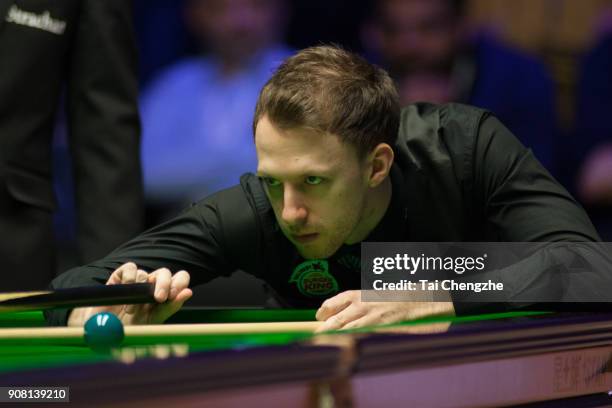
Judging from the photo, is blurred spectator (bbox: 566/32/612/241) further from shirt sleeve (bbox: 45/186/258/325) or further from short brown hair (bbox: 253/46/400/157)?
shirt sleeve (bbox: 45/186/258/325)

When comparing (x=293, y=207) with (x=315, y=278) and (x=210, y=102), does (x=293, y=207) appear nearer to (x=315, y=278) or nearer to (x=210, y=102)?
(x=315, y=278)

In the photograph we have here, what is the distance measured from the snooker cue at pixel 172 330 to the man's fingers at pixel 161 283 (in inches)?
6.6

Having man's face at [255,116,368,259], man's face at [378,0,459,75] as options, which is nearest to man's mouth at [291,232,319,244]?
man's face at [255,116,368,259]

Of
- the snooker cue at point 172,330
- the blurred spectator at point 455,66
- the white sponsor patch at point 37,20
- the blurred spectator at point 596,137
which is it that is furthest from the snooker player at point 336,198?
the blurred spectator at point 596,137

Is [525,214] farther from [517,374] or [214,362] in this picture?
[214,362]

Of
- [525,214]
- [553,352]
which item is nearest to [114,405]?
[553,352]

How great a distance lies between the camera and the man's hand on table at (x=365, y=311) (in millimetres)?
1878

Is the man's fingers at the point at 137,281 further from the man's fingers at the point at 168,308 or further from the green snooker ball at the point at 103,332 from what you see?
the green snooker ball at the point at 103,332

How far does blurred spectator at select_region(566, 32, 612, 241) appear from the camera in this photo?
15.3ft

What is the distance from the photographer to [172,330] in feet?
6.14

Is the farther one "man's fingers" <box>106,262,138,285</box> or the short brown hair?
the short brown hair

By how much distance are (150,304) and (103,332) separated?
45 centimetres

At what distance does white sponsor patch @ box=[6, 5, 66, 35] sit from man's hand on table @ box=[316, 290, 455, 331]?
126 cm

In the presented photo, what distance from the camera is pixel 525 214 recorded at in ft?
8.18
